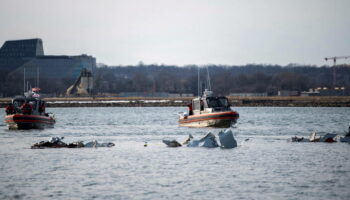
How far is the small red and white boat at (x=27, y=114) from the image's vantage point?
6438cm

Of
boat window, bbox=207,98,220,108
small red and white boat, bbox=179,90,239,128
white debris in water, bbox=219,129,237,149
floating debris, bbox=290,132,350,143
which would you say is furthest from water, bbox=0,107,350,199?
boat window, bbox=207,98,220,108

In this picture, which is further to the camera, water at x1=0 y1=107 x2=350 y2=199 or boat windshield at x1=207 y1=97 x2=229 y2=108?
boat windshield at x1=207 y1=97 x2=229 y2=108

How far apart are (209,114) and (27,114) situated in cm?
1729

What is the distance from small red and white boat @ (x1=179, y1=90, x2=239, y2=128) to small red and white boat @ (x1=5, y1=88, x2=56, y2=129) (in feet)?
45.8

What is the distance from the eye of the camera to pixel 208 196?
26234 millimetres

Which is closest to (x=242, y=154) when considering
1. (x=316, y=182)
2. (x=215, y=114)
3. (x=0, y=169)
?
(x=316, y=182)

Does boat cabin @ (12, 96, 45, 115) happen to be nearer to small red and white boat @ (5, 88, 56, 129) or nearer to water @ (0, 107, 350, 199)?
small red and white boat @ (5, 88, 56, 129)

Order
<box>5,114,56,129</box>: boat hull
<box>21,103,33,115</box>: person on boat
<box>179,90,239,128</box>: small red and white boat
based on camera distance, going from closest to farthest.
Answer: <box>179,90,239,128</box>: small red and white boat, <box>5,114,56,129</box>: boat hull, <box>21,103,33,115</box>: person on boat

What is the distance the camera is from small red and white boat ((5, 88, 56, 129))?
64.4 metres

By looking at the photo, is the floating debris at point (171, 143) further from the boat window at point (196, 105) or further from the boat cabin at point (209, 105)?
the boat window at point (196, 105)

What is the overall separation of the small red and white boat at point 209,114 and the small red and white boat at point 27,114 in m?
14.0

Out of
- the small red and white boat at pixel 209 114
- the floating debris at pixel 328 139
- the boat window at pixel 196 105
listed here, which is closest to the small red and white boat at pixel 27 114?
the small red and white boat at pixel 209 114

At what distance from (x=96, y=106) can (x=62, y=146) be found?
409 ft

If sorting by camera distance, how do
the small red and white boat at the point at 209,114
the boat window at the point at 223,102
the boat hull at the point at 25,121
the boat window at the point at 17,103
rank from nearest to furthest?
the small red and white boat at the point at 209,114 < the boat hull at the point at 25,121 < the boat window at the point at 223,102 < the boat window at the point at 17,103
